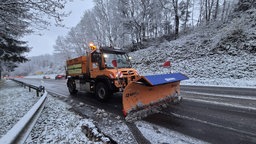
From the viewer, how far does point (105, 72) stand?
592 cm

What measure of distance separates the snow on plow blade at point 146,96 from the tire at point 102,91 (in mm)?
1828

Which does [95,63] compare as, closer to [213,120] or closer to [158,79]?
[158,79]

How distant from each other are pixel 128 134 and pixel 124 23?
20.4 metres

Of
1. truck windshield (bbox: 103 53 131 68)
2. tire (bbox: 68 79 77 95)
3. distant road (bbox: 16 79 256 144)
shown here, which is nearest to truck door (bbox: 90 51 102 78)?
truck windshield (bbox: 103 53 131 68)

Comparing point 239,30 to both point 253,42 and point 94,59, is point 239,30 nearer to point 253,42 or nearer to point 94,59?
point 253,42

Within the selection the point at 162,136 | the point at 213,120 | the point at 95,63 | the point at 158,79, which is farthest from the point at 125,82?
the point at 213,120

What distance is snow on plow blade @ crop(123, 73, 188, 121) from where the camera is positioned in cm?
403

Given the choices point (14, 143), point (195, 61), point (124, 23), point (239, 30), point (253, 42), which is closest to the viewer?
point (14, 143)

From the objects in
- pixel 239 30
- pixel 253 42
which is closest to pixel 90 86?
pixel 253 42

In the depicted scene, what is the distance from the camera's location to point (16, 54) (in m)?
15.6

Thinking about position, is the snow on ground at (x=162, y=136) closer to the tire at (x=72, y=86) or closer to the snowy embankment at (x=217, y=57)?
the tire at (x=72, y=86)

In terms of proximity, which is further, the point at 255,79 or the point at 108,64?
the point at 255,79

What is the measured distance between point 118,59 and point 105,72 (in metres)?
1.00

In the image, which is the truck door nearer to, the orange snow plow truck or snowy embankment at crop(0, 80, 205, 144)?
the orange snow plow truck
